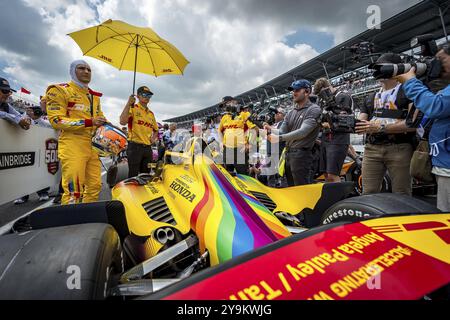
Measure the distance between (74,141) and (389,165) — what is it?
314 centimetres

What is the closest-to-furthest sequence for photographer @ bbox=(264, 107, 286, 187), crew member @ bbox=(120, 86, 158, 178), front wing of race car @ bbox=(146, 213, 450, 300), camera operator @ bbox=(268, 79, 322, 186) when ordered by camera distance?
front wing of race car @ bbox=(146, 213, 450, 300), camera operator @ bbox=(268, 79, 322, 186), crew member @ bbox=(120, 86, 158, 178), photographer @ bbox=(264, 107, 286, 187)

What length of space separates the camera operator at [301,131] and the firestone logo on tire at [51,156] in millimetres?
3952

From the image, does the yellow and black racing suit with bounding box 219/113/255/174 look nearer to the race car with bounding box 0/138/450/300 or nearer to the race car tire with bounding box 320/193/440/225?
the race car with bounding box 0/138/450/300

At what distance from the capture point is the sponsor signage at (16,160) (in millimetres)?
3195

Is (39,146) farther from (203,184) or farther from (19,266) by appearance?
(19,266)

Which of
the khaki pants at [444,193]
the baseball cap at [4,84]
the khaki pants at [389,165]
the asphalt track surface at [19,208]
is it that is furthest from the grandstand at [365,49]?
the asphalt track surface at [19,208]

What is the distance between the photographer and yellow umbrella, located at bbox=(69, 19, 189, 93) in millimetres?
3602

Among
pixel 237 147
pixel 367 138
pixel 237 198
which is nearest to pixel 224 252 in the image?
pixel 237 198

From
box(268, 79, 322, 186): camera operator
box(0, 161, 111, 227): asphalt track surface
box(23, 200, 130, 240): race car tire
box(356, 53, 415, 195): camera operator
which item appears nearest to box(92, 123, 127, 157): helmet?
box(0, 161, 111, 227): asphalt track surface

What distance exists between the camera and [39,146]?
4188mm

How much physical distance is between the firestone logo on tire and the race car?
3.41 m

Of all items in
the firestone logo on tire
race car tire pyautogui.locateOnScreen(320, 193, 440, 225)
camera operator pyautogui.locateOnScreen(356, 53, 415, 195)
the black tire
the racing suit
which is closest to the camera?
race car tire pyautogui.locateOnScreen(320, 193, 440, 225)

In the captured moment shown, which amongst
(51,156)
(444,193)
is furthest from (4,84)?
(444,193)

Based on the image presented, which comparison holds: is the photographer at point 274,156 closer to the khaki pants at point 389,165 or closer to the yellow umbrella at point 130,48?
the yellow umbrella at point 130,48
